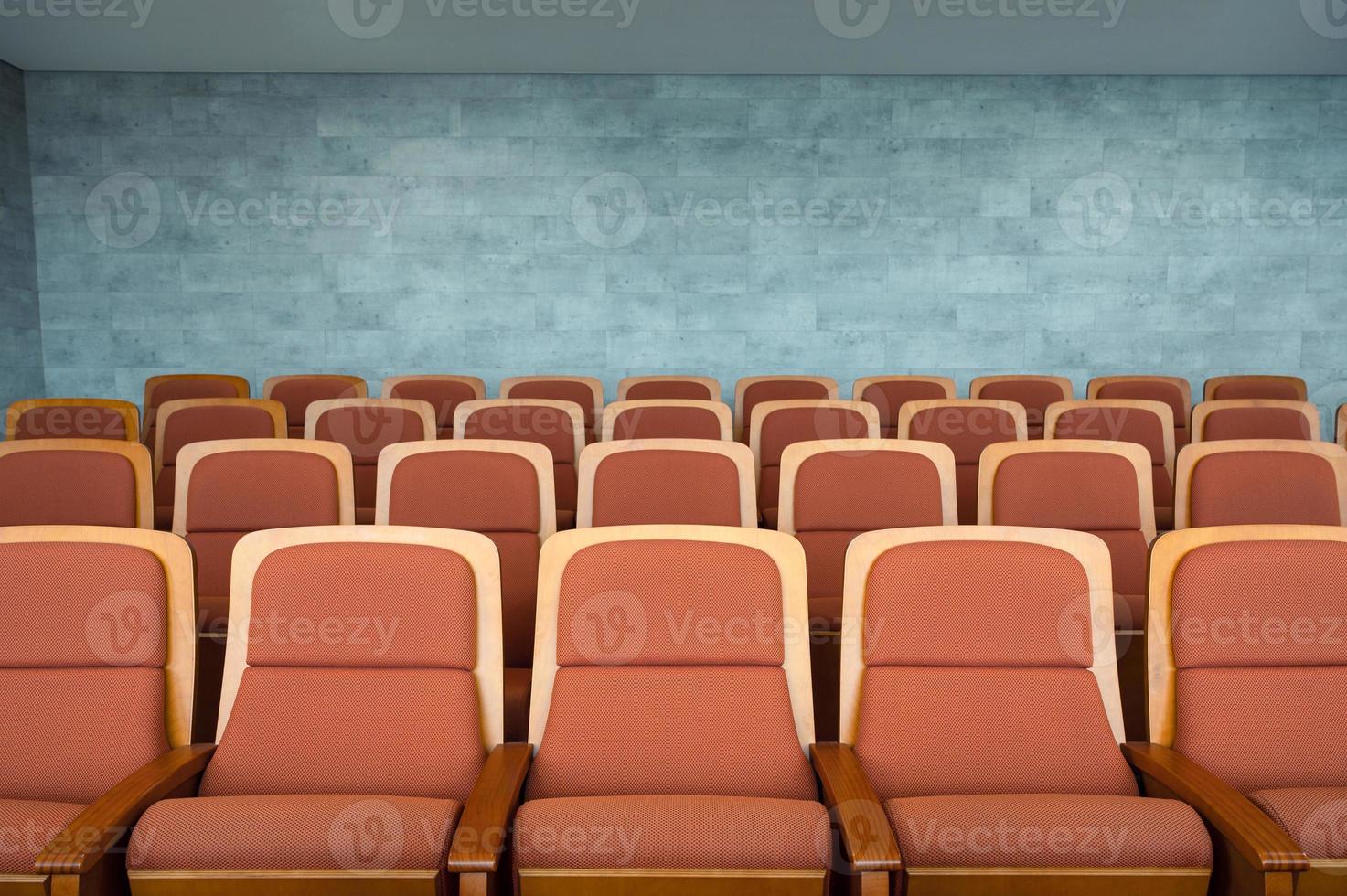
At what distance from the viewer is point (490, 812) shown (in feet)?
4.73

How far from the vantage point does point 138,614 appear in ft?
5.67

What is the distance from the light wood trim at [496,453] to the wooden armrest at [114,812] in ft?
3.60

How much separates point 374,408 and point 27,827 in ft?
8.61

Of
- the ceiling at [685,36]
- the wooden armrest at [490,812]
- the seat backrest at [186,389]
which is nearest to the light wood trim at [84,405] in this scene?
the seat backrest at [186,389]

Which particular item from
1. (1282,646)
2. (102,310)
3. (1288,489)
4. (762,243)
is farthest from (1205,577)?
(102,310)

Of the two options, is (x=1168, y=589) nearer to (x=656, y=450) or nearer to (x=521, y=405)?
(x=656, y=450)

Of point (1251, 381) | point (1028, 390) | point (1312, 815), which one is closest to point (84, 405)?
point (1312, 815)

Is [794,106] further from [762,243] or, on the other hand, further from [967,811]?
[967,811]

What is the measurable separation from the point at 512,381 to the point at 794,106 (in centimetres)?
329

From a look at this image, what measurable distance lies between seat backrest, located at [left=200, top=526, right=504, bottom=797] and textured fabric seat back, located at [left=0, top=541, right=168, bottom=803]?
14cm

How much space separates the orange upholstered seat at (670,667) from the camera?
1687 millimetres

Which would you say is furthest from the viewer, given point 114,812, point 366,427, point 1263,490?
point 366,427

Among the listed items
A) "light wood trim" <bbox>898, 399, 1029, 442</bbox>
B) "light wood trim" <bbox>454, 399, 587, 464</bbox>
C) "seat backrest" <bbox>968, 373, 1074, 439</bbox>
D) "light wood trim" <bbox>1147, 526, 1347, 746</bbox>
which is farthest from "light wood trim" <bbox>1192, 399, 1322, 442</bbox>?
"light wood trim" <bbox>454, 399, 587, 464</bbox>

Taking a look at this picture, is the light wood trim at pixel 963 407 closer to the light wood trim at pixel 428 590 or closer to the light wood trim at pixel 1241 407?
the light wood trim at pixel 1241 407
